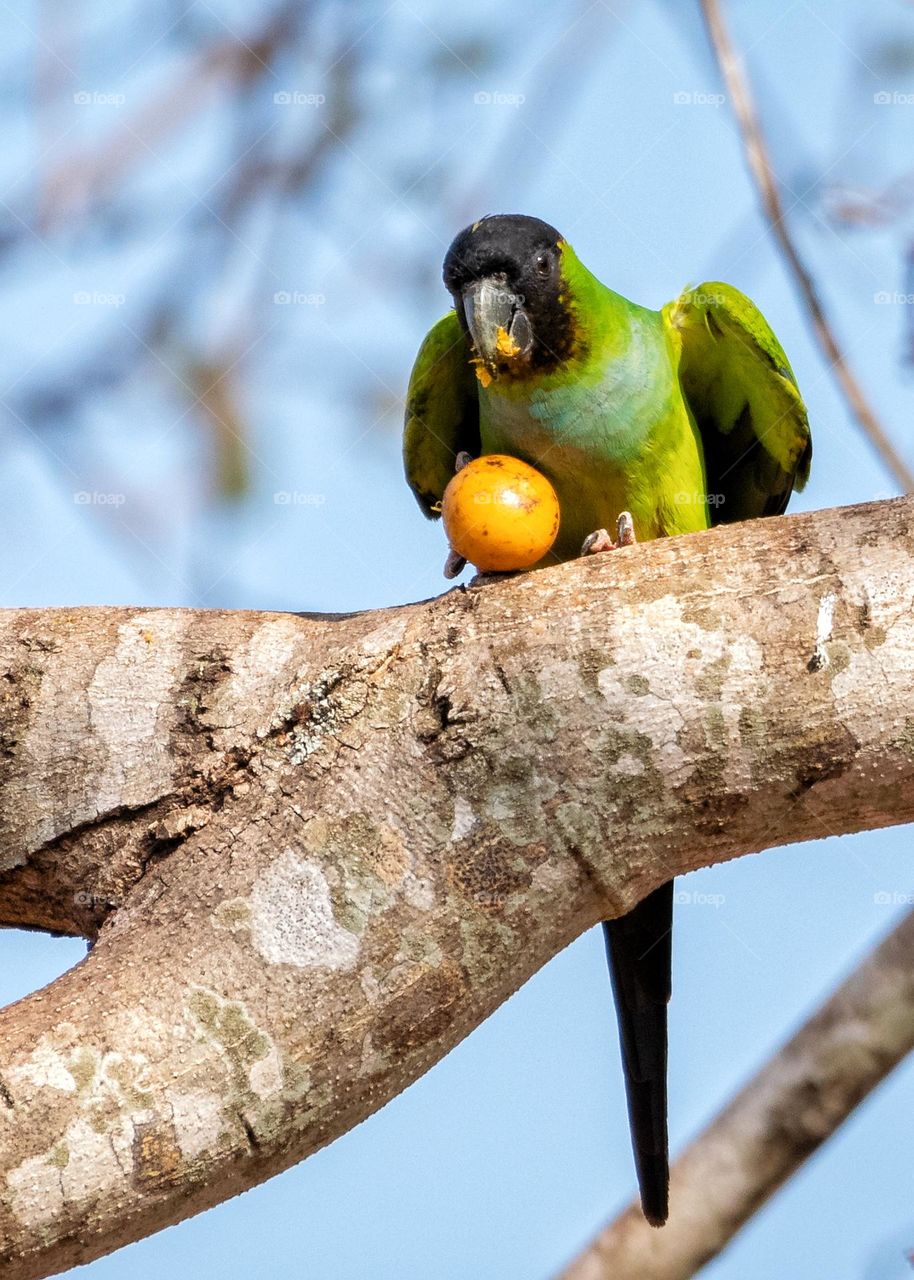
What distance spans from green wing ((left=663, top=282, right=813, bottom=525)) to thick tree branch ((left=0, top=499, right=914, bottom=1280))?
4.85 ft

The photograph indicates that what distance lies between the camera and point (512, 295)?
3.49 metres

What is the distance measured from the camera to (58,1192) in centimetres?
181

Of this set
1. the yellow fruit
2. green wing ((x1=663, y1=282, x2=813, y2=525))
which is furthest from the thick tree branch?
green wing ((x1=663, y1=282, x2=813, y2=525))

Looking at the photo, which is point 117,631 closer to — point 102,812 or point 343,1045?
point 102,812

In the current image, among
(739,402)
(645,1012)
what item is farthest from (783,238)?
(645,1012)

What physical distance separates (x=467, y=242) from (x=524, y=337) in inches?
12.0

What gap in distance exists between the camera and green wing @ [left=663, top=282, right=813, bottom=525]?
3594mm

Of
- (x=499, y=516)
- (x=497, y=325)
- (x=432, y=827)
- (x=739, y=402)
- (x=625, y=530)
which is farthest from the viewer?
(x=739, y=402)

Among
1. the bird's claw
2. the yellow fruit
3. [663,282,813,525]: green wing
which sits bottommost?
the yellow fruit

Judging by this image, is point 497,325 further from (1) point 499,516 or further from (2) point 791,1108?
(2) point 791,1108

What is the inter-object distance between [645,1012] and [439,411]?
69.5 inches

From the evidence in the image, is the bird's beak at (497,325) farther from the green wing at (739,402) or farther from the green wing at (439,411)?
the green wing at (739,402)

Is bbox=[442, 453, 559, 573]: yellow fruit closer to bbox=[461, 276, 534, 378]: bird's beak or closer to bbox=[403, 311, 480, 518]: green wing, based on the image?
bbox=[461, 276, 534, 378]: bird's beak

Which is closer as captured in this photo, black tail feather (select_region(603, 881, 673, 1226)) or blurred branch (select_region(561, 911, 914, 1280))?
black tail feather (select_region(603, 881, 673, 1226))
